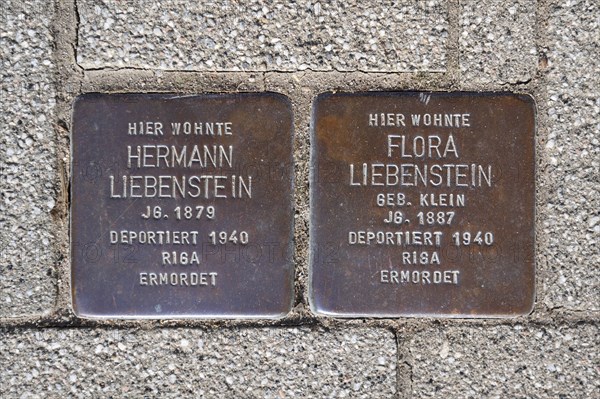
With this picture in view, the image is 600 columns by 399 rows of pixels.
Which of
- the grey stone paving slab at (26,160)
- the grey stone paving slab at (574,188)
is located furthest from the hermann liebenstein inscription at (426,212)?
the grey stone paving slab at (26,160)

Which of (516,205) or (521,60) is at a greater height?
(521,60)

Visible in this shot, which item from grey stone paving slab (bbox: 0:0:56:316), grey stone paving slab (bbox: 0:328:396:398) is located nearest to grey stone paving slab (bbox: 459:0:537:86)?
grey stone paving slab (bbox: 0:328:396:398)

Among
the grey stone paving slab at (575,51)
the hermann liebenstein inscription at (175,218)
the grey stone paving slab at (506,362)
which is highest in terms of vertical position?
the grey stone paving slab at (575,51)

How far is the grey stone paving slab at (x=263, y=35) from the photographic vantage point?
1.55m

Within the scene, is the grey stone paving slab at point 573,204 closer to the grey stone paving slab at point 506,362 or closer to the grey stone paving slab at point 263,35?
the grey stone paving slab at point 506,362

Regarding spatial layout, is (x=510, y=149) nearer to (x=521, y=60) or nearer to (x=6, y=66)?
(x=521, y=60)

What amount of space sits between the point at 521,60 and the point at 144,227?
972 mm

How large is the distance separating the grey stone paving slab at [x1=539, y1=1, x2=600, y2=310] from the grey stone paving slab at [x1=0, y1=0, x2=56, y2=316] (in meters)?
1.18

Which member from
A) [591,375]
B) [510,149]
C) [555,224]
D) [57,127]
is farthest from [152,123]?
[591,375]

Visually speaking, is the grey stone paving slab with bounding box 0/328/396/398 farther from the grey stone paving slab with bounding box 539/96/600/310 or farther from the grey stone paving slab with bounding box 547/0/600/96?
the grey stone paving slab with bounding box 547/0/600/96

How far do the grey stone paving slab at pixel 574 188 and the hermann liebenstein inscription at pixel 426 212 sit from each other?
0.06 metres

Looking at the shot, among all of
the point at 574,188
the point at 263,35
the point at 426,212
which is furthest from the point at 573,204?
the point at 263,35

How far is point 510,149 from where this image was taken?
4.97 feet

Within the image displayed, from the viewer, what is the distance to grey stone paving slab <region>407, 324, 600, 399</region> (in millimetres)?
1536
